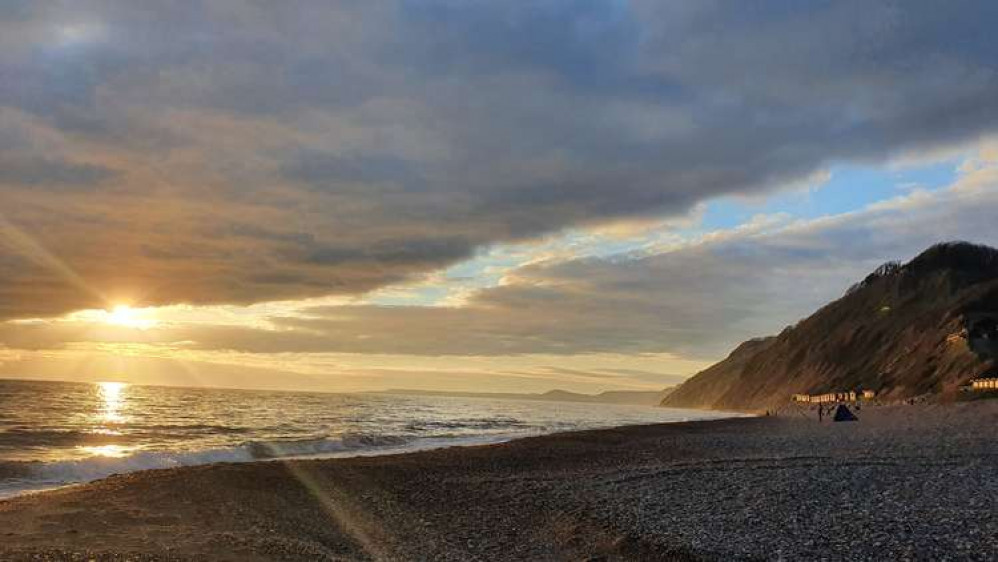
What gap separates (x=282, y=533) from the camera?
16.8 metres

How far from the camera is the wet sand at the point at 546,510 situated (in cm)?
1362

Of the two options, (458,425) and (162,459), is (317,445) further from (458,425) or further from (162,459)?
(458,425)

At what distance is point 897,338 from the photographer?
105 meters

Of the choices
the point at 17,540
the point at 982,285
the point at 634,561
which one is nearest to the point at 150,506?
the point at 17,540

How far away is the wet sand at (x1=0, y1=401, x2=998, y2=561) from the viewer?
1362 cm

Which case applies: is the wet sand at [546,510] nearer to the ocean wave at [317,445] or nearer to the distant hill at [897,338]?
the ocean wave at [317,445]

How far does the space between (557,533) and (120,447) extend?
112 feet

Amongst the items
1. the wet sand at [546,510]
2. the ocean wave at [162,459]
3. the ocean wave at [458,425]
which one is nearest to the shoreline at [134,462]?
the ocean wave at [162,459]

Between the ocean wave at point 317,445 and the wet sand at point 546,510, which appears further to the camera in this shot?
the ocean wave at point 317,445

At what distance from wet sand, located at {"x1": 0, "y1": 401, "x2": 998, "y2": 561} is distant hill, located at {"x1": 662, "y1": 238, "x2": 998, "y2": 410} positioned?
55.4 m

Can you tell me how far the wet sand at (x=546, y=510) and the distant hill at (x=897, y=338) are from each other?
55410mm

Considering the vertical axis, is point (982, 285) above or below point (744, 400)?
above

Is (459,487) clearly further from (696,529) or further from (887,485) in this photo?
(887,485)

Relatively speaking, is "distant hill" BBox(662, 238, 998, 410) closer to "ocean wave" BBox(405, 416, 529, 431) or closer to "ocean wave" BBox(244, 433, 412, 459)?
"ocean wave" BBox(405, 416, 529, 431)
